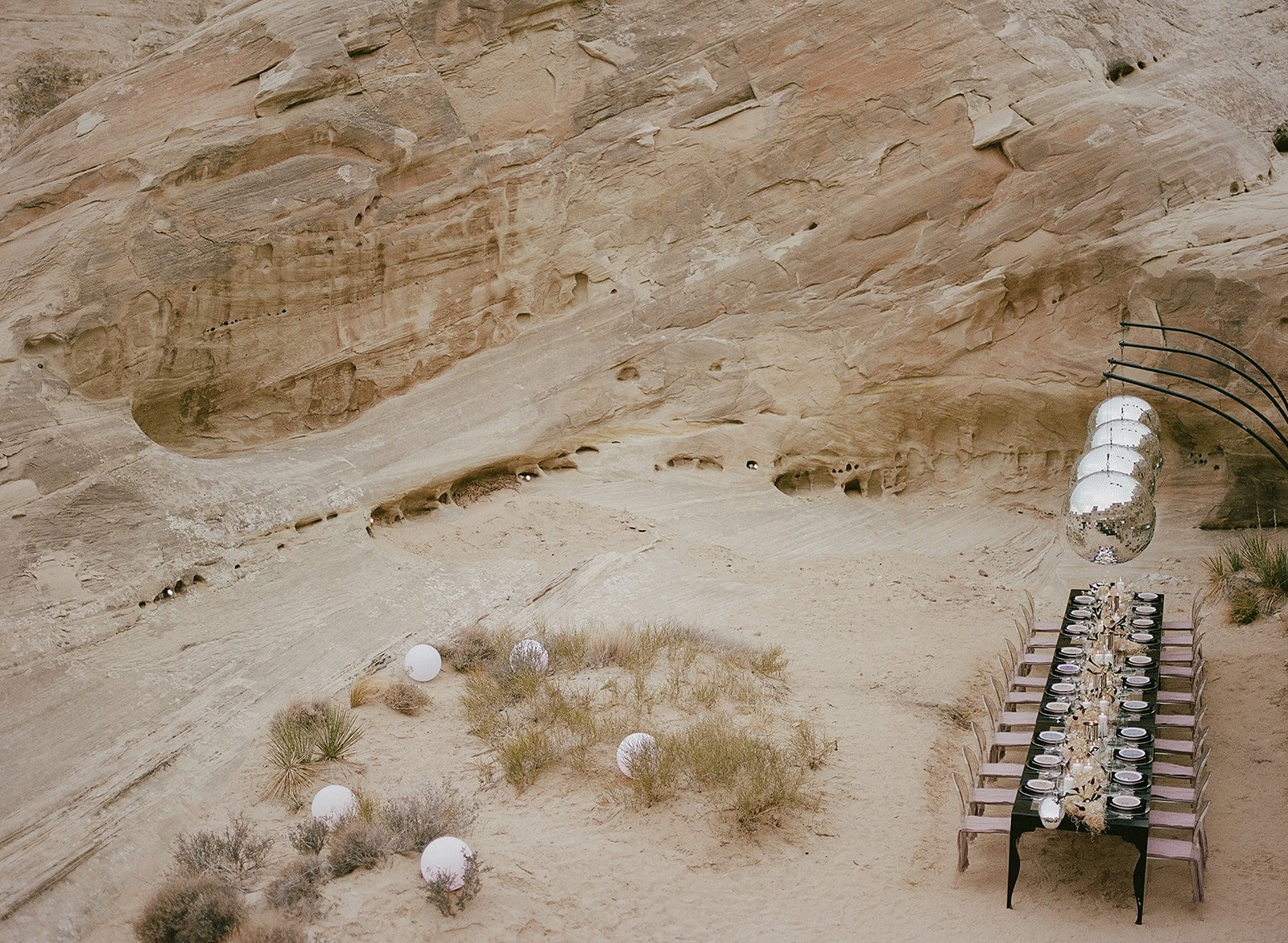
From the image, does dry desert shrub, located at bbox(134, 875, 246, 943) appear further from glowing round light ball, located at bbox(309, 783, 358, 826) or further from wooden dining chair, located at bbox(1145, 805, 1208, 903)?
wooden dining chair, located at bbox(1145, 805, 1208, 903)

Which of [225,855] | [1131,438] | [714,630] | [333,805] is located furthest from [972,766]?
[225,855]

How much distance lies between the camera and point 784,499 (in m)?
15.4

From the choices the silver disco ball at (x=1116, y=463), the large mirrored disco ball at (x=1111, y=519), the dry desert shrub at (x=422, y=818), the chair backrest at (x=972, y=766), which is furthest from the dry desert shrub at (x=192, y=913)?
the silver disco ball at (x=1116, y=463)

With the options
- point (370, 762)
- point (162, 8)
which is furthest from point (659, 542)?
point (162, 8)

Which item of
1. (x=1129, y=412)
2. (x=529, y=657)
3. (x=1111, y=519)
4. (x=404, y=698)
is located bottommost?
(x=404, y=698)

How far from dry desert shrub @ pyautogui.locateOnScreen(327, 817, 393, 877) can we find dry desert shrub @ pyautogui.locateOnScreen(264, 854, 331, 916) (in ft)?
0.27

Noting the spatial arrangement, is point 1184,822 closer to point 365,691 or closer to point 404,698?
point 404,698

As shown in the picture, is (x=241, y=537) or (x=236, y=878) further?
(x=241, y=537)

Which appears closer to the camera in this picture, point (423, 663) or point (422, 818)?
point (422, 818)

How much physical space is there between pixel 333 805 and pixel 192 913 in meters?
1.42

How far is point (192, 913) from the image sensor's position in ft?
25.6

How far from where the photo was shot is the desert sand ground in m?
8.46

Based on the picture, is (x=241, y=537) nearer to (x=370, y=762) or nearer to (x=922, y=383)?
(x=370, y=762)

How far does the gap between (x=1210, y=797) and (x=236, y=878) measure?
7266mm
